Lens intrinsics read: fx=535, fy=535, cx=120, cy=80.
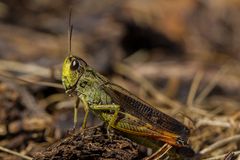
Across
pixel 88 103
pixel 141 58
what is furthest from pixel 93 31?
pixel 88 103

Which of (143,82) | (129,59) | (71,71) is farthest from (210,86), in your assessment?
(71,71)

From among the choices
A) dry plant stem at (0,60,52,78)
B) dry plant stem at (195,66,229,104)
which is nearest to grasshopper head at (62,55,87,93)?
dry plant stem at (0,60,52,78)

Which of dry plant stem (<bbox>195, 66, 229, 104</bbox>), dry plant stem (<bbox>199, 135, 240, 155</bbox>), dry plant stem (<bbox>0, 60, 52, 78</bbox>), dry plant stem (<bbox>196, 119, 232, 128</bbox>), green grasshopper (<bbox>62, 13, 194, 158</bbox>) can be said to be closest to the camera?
green grasshopper (<bbox>62, 13, 194, 158</bbox>)

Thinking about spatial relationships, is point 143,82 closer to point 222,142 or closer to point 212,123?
point 212,123

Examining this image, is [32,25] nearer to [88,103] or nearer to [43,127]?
[43,127]

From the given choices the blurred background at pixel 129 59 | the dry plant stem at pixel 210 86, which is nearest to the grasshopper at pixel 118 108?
the blurred background at pixel 129 59

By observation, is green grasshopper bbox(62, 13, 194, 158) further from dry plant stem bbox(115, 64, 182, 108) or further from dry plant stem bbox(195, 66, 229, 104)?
dry plant stem bbox(195, 66, 229, 104)
